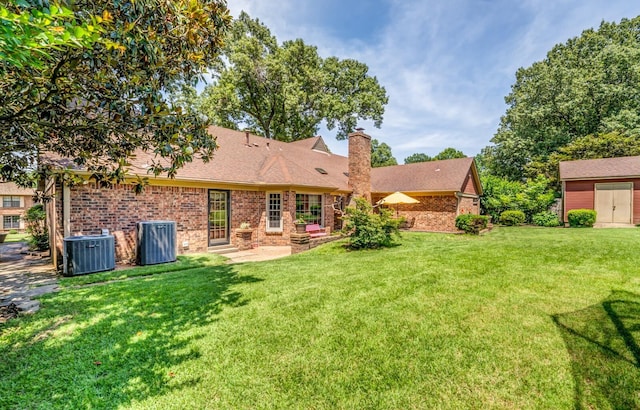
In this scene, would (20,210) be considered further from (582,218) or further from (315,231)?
(582,218)

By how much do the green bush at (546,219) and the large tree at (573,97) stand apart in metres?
10.4

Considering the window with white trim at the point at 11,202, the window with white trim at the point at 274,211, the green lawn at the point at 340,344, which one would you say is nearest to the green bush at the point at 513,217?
the green lawn at the point at 340,344

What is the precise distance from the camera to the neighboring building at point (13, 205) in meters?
29.7

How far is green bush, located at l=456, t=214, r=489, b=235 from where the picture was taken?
48.0ft

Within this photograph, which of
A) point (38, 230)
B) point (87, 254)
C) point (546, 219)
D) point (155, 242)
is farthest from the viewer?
point (546, 219)

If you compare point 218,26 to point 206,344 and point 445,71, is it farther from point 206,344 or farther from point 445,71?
point 445,71

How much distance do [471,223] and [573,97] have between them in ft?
70.4

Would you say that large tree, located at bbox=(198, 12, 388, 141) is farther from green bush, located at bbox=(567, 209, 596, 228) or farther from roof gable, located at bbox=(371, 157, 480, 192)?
green bush, located at bbox=(567, 209, 596, 228)

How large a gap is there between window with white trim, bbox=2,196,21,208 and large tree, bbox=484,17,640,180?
51.8 metres

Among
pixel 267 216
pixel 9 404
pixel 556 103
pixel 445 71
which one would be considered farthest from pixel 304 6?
pixel 556 103

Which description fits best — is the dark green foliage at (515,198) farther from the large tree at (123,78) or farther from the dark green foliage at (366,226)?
the large tree at (123,78)

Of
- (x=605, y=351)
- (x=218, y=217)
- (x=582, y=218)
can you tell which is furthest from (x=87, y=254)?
(x=582, y=218)

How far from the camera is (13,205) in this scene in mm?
30375

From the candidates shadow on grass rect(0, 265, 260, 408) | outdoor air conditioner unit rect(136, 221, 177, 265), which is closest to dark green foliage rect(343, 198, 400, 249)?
shadow on grass rect(0, 265, 260, 408)
